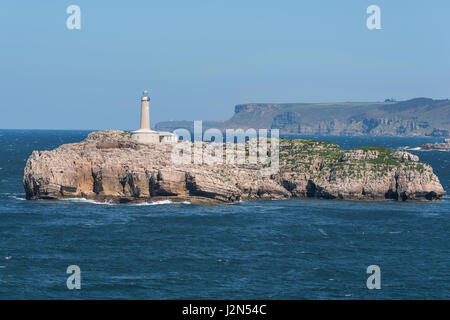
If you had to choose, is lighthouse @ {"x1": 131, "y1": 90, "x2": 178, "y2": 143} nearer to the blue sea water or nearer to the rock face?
the rock face

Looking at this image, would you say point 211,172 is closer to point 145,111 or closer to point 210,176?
point 210,176

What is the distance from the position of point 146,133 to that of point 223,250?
48.6m

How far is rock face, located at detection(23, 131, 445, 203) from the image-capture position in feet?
296

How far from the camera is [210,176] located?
90.5 metres

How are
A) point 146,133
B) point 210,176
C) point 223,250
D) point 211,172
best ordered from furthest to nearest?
point 146,133 → point 211,172 → point 210,176 → point 223,250

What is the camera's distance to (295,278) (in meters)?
54.0

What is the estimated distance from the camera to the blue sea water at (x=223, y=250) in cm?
5088

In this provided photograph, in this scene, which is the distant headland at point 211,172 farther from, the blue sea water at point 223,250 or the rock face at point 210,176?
the blue sea water at point 223,250

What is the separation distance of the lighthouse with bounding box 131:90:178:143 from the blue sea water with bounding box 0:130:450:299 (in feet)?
69.8

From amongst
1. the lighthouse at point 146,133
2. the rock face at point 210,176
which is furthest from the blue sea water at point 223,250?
the lighthouse at point 146,133

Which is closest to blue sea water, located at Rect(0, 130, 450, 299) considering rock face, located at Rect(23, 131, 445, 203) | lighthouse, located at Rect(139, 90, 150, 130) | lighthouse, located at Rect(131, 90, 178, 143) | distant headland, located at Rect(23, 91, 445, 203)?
rock face, located at Rect(23, 131, 445, 203)

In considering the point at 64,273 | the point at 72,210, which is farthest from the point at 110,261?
the point at 72,210

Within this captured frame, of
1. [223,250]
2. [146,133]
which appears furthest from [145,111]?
[223,250]

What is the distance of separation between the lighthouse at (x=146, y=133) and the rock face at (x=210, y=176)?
3638 millimetres
